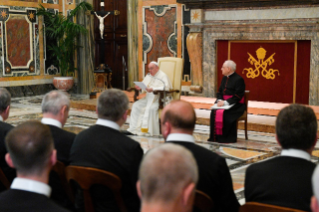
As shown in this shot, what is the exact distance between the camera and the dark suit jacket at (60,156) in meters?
2.88

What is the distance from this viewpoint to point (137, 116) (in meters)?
6.99

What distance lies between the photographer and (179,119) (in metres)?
2.43

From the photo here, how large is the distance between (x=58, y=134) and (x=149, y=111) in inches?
152

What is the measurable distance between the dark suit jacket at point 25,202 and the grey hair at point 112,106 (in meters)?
1.16

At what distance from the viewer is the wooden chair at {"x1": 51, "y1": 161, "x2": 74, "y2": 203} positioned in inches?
109

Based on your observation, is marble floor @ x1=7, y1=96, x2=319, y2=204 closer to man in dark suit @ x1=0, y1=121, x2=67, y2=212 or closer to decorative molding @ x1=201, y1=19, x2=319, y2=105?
decorative molding @ x1=201, y1=19, x2=319, y2=105

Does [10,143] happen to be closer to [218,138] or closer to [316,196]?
[316,196]

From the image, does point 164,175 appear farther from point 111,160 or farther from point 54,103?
point 54,103

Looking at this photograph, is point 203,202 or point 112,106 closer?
point 203,202

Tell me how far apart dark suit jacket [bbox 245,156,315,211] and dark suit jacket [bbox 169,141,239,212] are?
176mm

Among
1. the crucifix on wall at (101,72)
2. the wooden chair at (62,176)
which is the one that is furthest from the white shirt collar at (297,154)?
the crucifix on wall at (101,72)

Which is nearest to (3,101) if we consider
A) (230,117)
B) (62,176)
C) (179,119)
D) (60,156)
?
(60,156)

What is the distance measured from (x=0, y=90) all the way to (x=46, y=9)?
8.07m

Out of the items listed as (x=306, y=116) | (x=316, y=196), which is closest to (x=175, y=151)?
(x=316, y=196)
